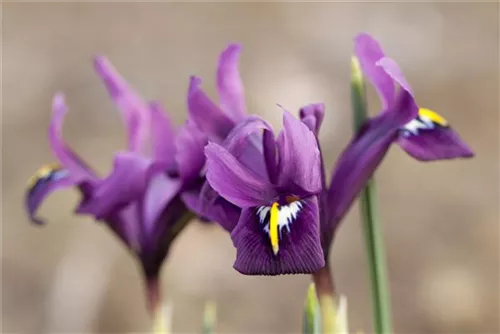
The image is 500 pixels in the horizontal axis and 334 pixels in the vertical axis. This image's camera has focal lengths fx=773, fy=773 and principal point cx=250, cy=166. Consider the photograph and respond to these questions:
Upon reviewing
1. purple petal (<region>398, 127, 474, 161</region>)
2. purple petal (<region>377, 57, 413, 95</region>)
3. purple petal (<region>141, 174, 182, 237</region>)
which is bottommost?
purple petal (<region>141, 174, 182, 237</region>)

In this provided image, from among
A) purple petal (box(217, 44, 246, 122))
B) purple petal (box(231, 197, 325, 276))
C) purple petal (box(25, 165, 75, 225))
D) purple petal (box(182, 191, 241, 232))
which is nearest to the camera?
purple petal (box(231, 197, 325, 276))

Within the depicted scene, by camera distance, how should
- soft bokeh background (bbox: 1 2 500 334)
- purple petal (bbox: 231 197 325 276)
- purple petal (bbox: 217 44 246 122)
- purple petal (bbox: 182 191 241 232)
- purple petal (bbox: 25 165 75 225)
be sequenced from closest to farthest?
purple petal (bbox: 231 197 325 276) → purple petal (bbox: 182 191 241 232) → purple petal (bbox: 217 44 246 122) → purple petal (bbox: 25 165 75 225) → soft bokeh background (bbox: 1 2 500 334)

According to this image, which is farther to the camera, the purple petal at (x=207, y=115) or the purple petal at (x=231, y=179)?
the purple petal at (x=207, y=115)

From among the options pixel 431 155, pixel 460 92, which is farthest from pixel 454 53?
pixel 431 155

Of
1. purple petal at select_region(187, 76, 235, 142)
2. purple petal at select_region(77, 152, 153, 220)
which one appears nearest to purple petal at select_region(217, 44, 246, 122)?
purple petal at select_region(187, 76, 235, 142)

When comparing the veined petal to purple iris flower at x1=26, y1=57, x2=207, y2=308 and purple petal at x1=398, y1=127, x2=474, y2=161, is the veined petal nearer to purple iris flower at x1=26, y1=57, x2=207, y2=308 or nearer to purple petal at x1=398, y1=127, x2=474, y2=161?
purple petal at x1=398, y1=127, x2=474, y2=161

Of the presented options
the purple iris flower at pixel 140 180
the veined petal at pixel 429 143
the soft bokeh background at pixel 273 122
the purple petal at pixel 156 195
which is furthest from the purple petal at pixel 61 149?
the soft bokeh background at pixel 273 122

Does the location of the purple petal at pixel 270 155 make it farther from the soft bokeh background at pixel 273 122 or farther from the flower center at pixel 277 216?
the soft bokeh background at pixel 273 122
